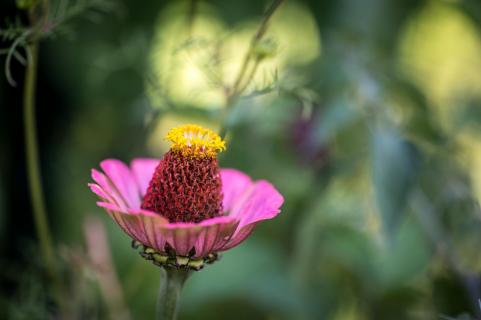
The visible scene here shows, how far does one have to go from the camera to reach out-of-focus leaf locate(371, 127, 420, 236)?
610mm

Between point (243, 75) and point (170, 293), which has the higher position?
point (243, 75)

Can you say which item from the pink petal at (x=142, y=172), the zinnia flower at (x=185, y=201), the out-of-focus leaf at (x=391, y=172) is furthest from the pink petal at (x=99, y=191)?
the out-of-focus leaf at (x=391, y=172)

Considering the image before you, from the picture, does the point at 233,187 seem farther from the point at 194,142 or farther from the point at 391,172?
the point at 391,172

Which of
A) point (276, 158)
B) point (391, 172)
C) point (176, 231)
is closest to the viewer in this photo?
point (176, 231)

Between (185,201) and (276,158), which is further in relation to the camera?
(276,158)

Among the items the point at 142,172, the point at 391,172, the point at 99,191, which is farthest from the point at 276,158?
the point at 99,191

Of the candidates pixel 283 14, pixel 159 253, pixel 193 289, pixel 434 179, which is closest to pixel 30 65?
pixel 159 253

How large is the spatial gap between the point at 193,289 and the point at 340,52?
0.36 metres

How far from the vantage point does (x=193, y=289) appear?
2.81 feet

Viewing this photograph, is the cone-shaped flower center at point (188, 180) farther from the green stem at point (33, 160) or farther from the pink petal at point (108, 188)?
the green stem at point (33, 160)

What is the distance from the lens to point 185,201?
48cm

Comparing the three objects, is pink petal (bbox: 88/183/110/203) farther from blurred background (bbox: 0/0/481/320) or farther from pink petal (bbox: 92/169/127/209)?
blurred background (bbox: 0/0/481/320)

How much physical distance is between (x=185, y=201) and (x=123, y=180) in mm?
55

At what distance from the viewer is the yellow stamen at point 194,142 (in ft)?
1.58
